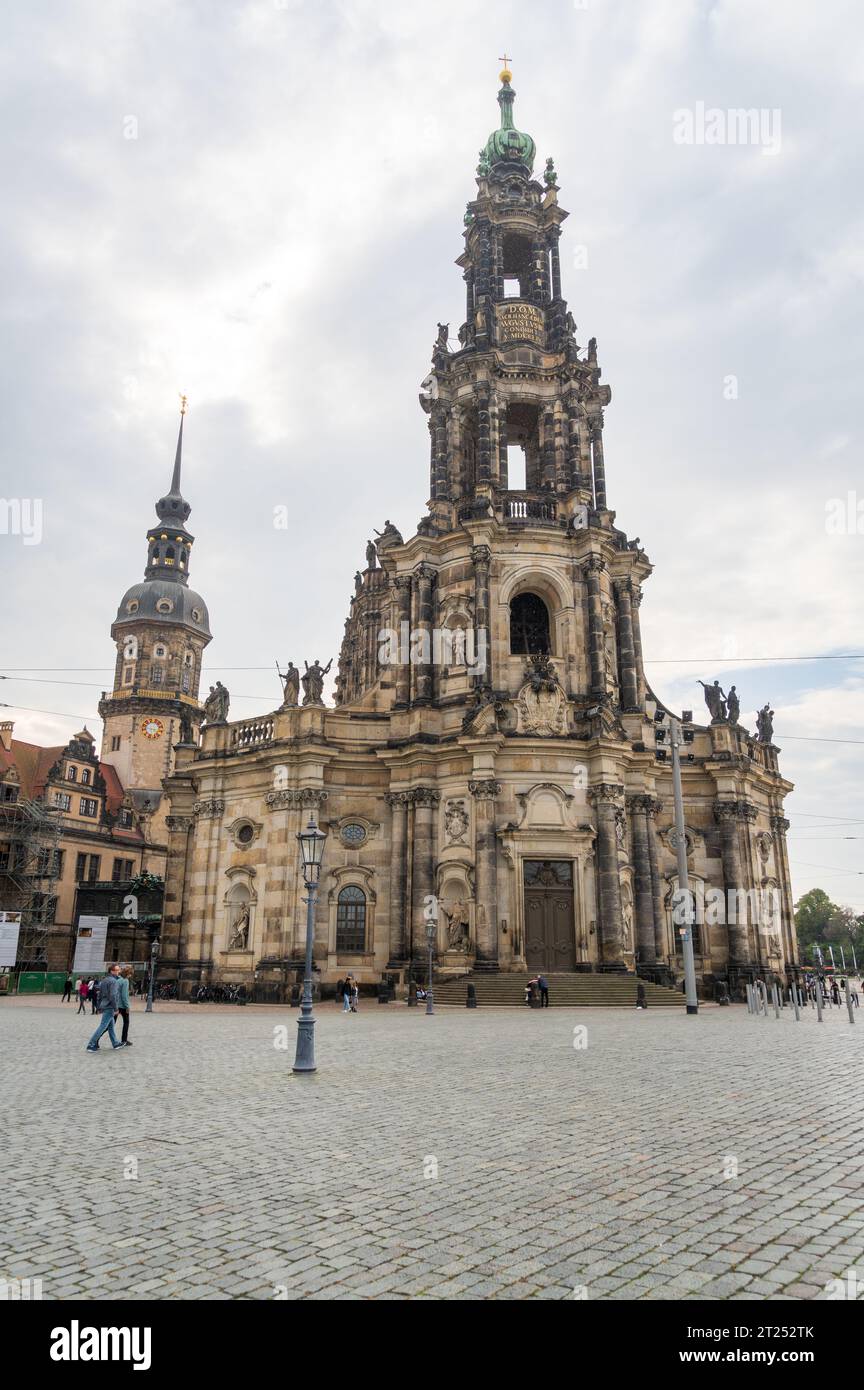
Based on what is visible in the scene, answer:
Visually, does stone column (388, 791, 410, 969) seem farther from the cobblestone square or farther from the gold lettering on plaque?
the gold lettering on plaque

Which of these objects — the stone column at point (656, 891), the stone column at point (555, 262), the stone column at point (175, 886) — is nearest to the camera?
the stone column at point (656, 891)

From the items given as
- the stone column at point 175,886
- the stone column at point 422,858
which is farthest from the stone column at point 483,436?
the stone column at point 175,886

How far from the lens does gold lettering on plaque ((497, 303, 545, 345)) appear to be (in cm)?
4738

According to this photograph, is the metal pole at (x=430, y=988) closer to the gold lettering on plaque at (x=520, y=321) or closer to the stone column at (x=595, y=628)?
the stone column at (x=595, y=628)

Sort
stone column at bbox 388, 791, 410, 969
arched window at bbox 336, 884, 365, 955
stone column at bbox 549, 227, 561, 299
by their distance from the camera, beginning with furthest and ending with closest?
stone column at bbox 549, 227, 561, 299, arched window at bbox 336, 884, 365, 955, stone column at bbox 388, 791, 410, 969

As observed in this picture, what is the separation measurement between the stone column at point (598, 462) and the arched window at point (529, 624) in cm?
546

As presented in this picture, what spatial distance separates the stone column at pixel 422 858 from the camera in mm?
36531

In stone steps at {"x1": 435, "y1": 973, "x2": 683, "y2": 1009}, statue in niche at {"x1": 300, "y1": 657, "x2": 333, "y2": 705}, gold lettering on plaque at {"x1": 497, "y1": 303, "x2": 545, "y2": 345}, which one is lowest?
stone steps at {"x1": 435, "y1": 973, "x2": 683, "y2": 1009}

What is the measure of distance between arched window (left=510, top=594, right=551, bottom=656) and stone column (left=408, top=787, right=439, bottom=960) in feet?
29.5

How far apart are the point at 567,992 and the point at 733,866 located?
13895 mm

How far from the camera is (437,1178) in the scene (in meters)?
7.55

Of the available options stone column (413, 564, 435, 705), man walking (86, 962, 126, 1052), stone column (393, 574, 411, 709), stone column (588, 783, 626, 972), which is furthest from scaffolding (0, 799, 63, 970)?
man walking (86, 962, 126, 1052)
